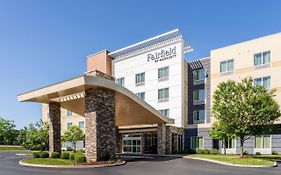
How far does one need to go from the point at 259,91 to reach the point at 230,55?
11824mm

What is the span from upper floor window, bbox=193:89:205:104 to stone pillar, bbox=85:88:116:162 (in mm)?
21864

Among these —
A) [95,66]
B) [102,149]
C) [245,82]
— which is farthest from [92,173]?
[95,66]

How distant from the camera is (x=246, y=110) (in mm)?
27703

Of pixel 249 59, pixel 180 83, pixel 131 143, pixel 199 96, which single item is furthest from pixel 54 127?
pixel 249 59

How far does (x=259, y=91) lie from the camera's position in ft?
93.3

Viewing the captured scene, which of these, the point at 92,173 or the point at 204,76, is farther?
the point at 204,76

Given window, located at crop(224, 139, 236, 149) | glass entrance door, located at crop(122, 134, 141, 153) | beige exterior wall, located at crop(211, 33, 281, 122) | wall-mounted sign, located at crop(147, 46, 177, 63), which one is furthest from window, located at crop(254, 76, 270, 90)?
glass entrance door, located at crop(122, 134, 141, 153)

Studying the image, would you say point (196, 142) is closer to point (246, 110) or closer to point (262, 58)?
point (262, 58)

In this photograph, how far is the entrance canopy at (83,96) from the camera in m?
22.0

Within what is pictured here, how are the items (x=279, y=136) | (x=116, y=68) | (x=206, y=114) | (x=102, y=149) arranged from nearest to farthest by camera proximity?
(x=102, y=149)
(x=279, y=136)
(x=206, y=114)
(x=116, y=68)

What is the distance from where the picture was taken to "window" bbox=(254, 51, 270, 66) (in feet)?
118

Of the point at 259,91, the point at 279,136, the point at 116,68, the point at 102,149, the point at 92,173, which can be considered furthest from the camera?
the point at 116,68

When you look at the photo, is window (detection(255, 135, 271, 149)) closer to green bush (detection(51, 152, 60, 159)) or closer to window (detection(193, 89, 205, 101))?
window (detection(193, 89, 205, 101))

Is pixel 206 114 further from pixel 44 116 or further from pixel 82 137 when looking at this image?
pixel 44 116
